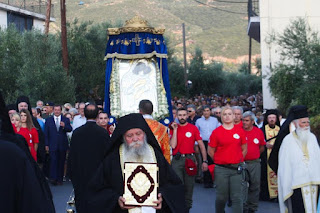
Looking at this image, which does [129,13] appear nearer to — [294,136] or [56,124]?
[56,124]

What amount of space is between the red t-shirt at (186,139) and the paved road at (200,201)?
1.30 m

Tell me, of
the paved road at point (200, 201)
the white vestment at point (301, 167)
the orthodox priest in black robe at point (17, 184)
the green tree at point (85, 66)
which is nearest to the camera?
the orthodox priest in black robe at point (17, 184)

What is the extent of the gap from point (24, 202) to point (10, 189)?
0.11 meters

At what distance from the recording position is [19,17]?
44188mm

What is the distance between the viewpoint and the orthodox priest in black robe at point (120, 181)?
19.3ft

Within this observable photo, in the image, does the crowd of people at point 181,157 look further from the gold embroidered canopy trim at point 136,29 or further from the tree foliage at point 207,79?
the tree foliage at point 207,79

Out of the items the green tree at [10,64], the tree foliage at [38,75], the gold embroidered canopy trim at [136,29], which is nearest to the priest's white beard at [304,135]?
the gold embroidered canopy trim at [136,29]

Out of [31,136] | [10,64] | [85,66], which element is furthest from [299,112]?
[85,66]

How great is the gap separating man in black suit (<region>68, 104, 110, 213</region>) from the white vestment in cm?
242

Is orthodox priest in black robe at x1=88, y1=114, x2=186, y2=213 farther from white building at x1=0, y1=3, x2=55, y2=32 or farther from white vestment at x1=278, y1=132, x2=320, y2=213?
white building at x1=0, y1=3, x2=55, y2=32

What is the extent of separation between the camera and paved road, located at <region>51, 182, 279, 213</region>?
39.3 ft

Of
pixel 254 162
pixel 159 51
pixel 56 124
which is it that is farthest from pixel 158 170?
pixel 56 124

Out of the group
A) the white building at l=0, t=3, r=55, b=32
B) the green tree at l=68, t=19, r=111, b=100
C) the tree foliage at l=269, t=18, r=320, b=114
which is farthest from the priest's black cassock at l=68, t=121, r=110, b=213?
the white building at l=0, t=3, r=55, b=32

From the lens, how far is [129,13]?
333ft
